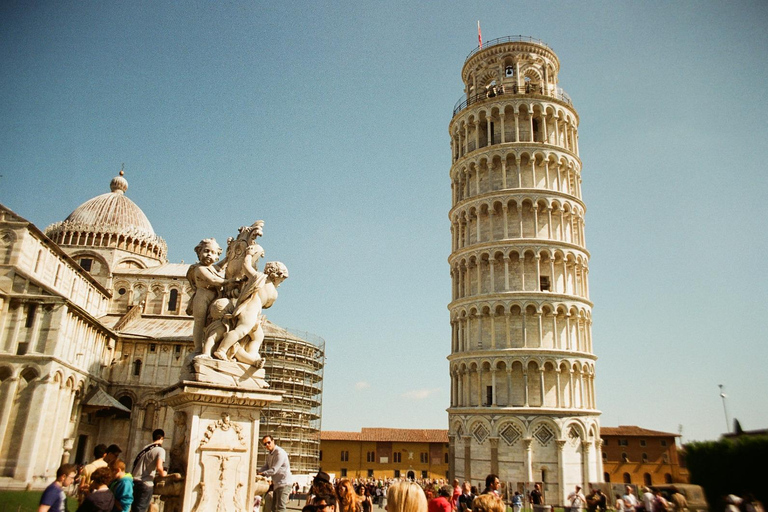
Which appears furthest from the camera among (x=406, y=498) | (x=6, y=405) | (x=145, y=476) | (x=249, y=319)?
(x=6, y=405)

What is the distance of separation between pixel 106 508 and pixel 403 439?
72019mm

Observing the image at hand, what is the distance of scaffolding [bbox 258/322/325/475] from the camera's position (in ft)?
165

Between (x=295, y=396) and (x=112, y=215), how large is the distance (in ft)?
85.5

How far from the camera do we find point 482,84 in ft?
153

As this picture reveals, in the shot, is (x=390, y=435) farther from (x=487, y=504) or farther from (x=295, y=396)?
(x=487, y=504)

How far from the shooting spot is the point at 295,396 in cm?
5312

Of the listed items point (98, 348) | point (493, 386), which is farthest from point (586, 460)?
point (98, 348)

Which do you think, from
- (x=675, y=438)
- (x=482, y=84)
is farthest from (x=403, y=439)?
(x=482, y=84)

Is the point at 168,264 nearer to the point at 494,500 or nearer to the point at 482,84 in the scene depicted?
the point at 482,84

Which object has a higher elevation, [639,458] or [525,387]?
[525,387]

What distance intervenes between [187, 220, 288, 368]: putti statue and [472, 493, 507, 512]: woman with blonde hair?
3054 millimetres

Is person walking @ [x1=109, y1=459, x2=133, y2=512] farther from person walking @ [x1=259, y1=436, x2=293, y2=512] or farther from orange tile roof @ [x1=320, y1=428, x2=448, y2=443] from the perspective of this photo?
orange tile roof @ [x1=320, y1=428, x2=448, y2=443]

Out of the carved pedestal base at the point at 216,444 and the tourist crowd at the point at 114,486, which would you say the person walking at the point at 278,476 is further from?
the tourist crowd at the point at 114,486

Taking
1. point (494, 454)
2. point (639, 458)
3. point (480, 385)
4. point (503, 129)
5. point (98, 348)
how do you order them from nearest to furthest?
point (494, 454) < point (480, 385) < point (98, 348) < point (503, 129) < point (639, 458)
